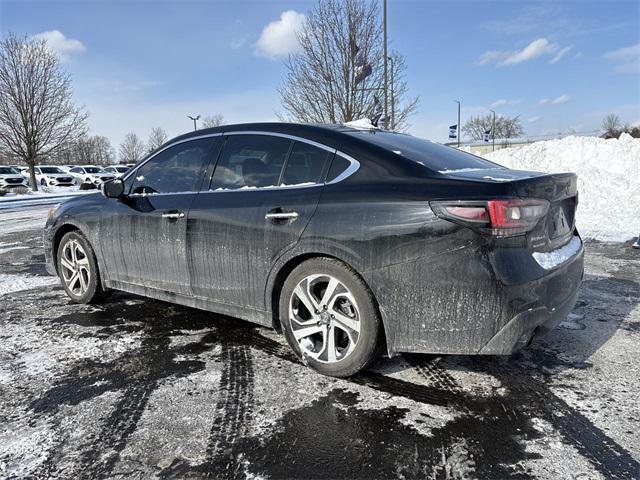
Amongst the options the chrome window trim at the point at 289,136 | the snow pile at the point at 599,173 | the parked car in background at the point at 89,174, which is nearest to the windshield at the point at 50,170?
the parked car in background at the point at 89,174

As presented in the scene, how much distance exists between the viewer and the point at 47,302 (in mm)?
4863

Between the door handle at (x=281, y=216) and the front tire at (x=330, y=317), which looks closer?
Result: the front tire at (x=330, y=317)

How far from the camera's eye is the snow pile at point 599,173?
371 inches

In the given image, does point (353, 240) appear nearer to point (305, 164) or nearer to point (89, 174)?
point (305, 164)

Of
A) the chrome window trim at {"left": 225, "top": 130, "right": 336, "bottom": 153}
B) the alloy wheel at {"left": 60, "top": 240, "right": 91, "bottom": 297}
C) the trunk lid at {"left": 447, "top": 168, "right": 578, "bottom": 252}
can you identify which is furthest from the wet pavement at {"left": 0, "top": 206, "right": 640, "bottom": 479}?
the chrome window trim at {"left": 225, "top": 130, "right": 336, "bottom": 153}

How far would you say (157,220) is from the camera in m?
3.87

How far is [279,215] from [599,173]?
13.0 meters

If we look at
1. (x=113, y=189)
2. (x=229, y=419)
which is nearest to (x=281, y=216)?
(x=229, y=419)

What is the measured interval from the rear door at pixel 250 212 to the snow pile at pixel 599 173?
23.4 feet

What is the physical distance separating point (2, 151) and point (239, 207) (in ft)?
102

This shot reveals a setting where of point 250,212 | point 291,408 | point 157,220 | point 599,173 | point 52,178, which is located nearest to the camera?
point 291,408

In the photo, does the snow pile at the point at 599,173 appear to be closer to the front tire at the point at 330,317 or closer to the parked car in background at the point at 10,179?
the front tire at the point at 330,317

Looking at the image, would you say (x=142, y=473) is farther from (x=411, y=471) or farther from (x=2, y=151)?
(x=2, y=151)

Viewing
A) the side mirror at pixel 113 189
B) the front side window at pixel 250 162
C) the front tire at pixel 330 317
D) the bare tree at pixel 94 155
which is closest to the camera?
the front tire at pixel 330 317
